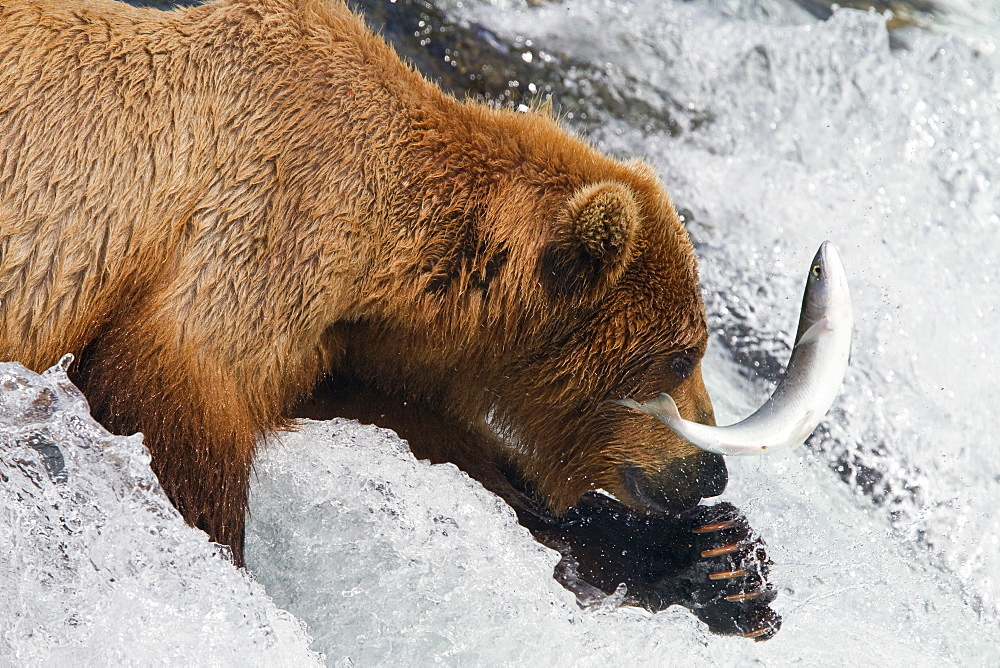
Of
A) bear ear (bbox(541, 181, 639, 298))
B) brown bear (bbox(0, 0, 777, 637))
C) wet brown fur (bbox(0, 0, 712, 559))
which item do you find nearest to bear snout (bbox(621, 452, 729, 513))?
brown bear (bbox(0, 0, 777, 637))

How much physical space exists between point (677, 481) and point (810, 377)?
747 mm

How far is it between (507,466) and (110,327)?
1601 mm

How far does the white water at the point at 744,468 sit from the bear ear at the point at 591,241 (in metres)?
1.03

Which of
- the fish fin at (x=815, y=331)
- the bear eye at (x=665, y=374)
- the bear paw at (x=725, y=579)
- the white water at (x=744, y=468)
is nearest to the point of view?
the white water at (x=744, y=468)

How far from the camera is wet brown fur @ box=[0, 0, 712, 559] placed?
3.33 metres

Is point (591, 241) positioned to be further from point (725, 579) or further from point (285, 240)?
point (725, 579)

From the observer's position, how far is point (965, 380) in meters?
6.11

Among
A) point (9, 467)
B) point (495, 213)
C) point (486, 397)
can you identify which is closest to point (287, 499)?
point (486, 397)

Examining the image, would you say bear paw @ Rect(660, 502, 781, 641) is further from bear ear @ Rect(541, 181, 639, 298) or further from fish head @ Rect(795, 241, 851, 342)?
bear ear @ Rect(541, 181, 639, 298)

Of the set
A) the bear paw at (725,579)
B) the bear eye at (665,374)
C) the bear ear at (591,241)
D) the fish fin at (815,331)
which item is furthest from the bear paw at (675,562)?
the bear ear at (591,241)

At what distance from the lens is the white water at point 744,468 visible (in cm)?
A: 328

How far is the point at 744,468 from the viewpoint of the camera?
5391 millimetres

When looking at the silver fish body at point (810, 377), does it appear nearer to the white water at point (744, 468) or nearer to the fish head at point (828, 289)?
the fish head at point (828, 289)

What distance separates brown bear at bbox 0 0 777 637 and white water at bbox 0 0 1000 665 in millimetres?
339
